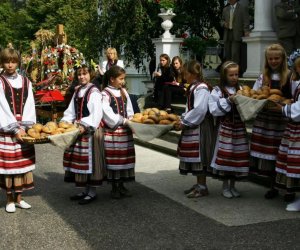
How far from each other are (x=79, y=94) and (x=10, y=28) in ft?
128

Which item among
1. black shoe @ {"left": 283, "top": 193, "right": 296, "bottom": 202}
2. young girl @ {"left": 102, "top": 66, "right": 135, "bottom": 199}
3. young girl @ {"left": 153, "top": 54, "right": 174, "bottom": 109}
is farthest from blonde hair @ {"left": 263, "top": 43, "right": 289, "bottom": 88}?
young girl @ {"left": 153, "top": 54, "right": 174, "bottom": 109}

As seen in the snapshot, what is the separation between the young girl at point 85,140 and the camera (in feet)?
19.8

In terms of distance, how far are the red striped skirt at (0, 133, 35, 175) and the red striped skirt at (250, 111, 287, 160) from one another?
254 centimetres

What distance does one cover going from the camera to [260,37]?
438 inches

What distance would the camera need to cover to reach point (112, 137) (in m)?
6.25

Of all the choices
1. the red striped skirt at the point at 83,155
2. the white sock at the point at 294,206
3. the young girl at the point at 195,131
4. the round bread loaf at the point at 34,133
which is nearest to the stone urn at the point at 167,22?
the young girl at the point at 195,131

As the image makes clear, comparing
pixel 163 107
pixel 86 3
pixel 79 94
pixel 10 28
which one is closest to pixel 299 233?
pixel 79 94

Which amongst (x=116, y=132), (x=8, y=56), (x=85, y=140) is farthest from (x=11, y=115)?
(x=116, y=132)

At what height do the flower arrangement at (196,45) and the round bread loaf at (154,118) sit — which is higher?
the flower arrangement at (196,45)

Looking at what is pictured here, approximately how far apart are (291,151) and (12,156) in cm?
288

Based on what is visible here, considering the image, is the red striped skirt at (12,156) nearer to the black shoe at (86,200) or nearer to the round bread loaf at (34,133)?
the round bread loaf at (34,133)

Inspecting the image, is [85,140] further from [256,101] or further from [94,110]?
[256,101]

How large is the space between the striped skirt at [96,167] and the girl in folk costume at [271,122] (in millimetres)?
1707

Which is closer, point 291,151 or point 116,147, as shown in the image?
point 291,151
